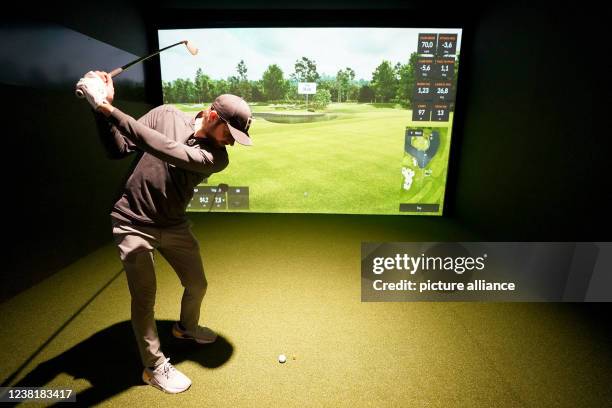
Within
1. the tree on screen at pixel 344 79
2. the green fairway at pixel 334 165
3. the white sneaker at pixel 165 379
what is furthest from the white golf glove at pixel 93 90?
the tree on screen at pixel 344 79

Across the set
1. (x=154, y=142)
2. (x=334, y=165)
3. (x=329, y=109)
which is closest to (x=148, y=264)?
(x=154, y=142)

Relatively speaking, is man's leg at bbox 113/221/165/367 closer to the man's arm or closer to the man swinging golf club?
the man swinging golf club

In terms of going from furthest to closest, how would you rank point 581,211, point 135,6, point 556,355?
1. point 135,6
2. point 581,211
3. point 556,355

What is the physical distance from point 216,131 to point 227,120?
77mm

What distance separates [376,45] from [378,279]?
126 inches

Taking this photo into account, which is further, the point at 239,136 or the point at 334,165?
the point at 334,165

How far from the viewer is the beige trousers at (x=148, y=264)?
5.24 feet

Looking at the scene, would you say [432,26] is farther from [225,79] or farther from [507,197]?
[225,79]

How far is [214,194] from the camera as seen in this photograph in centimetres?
499

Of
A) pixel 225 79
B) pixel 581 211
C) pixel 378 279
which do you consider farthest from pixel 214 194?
pixel 581 211

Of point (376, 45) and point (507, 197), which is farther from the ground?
point (376, 45)

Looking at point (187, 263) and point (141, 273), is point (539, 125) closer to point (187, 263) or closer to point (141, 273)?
point (187, 263)

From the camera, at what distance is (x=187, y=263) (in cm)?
190

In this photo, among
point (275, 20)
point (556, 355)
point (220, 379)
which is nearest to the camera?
point (220, 379)
